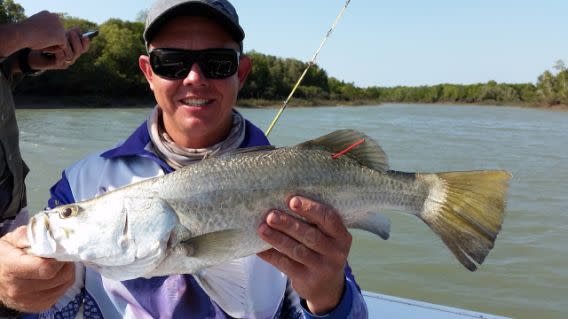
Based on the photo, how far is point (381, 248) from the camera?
8.48 meters

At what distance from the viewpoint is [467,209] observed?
2150 mm

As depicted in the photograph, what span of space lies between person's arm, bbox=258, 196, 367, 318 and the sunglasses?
0.73m

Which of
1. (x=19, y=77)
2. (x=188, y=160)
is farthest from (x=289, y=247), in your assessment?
(x=19, y=77)

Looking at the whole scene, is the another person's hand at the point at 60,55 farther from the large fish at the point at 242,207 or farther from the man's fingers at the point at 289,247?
the man's fingers at the point at 289,247

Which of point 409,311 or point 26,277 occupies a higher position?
point 26,277

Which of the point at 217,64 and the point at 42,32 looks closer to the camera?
the point at 217,64

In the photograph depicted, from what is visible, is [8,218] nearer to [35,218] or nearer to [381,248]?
[35,218]

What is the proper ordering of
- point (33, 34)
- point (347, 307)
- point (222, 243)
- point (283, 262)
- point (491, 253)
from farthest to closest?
point (491, 253) < point (33, 34) < point (347, 307) < point (283, 262) < point (222, 243)

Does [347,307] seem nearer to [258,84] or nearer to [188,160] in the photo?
[188,160]

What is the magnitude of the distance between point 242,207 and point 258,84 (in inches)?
2573

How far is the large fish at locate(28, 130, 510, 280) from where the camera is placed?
1795 millimetres

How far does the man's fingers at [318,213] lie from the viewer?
1.91m

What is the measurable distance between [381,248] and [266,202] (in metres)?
6.84

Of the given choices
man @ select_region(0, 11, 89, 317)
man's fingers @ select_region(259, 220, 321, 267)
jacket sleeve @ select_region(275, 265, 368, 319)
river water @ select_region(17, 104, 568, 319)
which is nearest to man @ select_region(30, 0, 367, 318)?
jacket sleeve @ select_region(275, 265, 368, 319)
